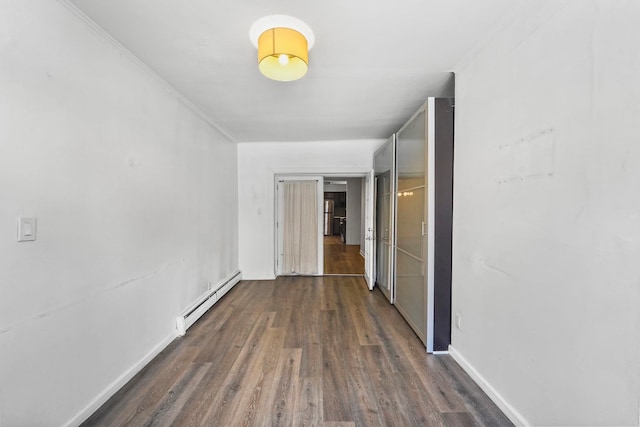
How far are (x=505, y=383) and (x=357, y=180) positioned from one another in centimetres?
689

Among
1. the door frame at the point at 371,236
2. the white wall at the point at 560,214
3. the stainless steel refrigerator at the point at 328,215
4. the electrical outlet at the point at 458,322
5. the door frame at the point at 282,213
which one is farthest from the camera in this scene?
the stainless steel refrigerator at the point at 328,215

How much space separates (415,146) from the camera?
2.53 meters

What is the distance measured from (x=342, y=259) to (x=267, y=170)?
304 cm

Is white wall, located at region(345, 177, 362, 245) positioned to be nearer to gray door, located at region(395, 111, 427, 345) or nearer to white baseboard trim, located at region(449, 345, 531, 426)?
gray door, located at region(395, 111, 427, 345)

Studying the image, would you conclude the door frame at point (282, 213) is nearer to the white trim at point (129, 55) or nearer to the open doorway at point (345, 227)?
the open doorway at point (345, 227)

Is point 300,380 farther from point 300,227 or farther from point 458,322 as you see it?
point 300,227

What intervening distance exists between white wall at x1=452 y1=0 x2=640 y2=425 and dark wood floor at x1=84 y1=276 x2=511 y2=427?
44 centimetres

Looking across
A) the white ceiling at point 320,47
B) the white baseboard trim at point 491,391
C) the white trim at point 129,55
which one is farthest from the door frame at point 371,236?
the white trim at point 129,55

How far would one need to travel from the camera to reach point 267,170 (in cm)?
446

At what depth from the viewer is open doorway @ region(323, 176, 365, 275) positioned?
5.74m

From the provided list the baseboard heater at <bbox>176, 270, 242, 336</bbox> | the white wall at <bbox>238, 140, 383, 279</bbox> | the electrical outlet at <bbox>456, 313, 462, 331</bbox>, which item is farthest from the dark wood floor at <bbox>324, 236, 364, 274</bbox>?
the electrical outlet at <bbox>456, 313, 462, 331</bbox>

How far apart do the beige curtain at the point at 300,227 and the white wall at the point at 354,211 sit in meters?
3.49

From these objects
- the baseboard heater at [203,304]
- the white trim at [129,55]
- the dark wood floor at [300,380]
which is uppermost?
the white trim at [129,55]

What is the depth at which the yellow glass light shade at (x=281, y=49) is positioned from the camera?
1.51 m
